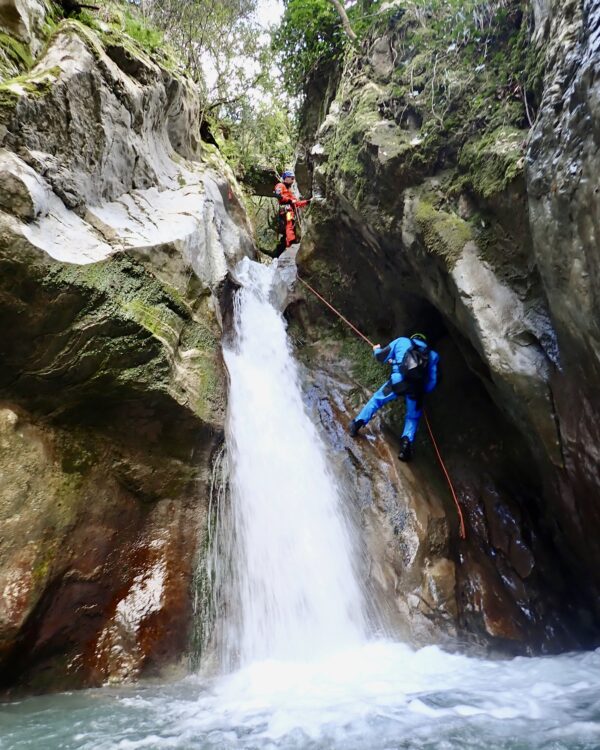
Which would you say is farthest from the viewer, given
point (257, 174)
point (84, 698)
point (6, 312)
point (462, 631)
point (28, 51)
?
point (257, 174)

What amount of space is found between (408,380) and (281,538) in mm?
2851

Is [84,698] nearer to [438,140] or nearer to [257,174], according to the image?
[438,140]

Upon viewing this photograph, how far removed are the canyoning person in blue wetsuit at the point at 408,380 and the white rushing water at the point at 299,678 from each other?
3.87ft

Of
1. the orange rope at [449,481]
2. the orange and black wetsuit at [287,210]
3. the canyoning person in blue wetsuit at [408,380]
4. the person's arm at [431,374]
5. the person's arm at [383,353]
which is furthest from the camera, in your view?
the orange and black wetsuit at [287,210]

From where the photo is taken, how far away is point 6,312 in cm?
446

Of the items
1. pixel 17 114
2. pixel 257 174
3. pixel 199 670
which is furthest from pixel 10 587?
pixel 257 174

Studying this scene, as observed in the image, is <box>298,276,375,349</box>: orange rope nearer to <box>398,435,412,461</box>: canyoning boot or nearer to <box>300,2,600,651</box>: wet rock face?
<box>300,2,600,651</box>: wet rock face

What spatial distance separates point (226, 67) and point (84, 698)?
55.4 ft

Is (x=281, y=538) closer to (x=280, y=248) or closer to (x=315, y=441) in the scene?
(x=315, y=441)

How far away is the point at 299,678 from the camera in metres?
4.37

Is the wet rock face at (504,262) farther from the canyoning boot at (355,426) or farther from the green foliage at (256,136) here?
the green foliage at (256,136)

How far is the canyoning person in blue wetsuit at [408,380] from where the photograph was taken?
6633mm

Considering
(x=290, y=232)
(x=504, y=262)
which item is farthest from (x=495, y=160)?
(x=290, y=232)

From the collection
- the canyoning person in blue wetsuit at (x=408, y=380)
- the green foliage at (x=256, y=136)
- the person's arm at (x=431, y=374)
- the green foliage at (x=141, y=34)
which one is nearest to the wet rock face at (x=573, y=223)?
the canyoning person in blue wetsuit at (x=408, y=380)
